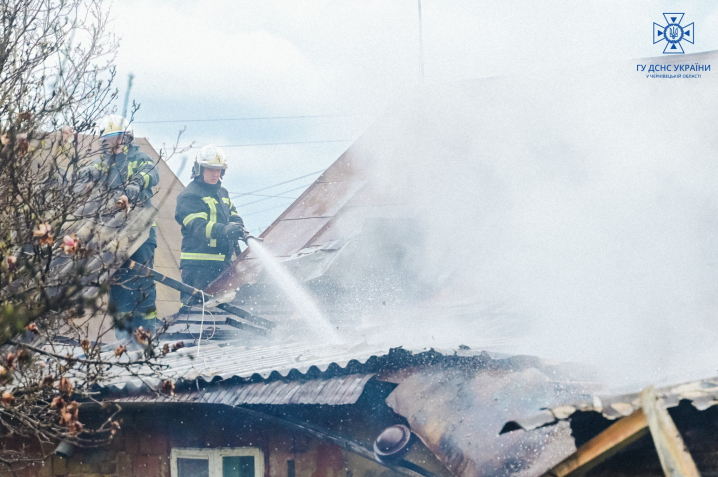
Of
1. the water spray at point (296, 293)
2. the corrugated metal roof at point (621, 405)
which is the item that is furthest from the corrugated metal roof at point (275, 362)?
the corrugated metal roof at point (621, 405)

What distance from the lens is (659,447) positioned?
2.99 metres

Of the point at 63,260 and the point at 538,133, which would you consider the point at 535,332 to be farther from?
the point at 63,260

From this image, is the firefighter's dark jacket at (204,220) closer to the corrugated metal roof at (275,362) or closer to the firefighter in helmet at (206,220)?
the firefighter in helmet at (206,220)

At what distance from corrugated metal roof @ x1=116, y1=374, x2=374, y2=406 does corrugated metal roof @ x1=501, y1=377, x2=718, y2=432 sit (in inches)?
74.4

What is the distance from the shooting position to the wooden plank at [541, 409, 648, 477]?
317 cm

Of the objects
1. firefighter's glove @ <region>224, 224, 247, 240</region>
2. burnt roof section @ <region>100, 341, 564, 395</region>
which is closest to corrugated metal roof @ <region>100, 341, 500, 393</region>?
burnt roof section @ <region>100, 341, 564, 395</region>

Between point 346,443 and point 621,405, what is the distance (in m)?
2.52

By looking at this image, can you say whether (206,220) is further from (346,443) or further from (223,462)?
(346,443)

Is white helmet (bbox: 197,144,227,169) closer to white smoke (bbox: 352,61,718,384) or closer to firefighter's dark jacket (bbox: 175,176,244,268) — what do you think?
firefighter's dark jacket (bbox: 175,176,244,268)

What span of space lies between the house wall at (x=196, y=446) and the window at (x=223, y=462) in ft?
Result: 0.16

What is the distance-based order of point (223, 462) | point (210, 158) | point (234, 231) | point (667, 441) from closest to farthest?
point (667, 441), point (223, 462), point (234, 231), point (210, 158)

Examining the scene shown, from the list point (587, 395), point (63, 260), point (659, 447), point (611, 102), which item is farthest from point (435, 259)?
Answer: point (659, 447)

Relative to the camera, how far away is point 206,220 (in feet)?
32.3

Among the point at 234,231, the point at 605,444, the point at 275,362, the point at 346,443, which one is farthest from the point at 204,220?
the point at 605,444
